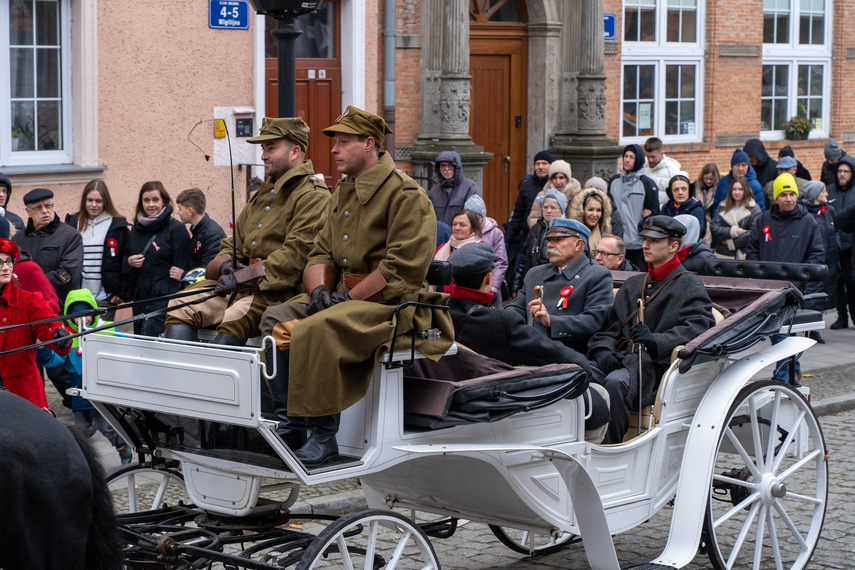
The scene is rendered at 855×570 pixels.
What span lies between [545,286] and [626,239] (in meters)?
5.71

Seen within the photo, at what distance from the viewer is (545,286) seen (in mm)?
6855

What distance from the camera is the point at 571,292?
21.9 ft

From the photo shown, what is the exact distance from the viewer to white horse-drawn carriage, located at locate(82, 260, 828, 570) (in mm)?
4781

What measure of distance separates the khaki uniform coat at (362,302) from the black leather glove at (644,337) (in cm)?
132

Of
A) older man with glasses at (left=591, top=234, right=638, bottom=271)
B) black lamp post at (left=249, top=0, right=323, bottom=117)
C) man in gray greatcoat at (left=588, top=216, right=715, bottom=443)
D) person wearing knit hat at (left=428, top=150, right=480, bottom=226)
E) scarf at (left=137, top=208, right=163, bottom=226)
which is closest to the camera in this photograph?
man in gray greatcoat at (left=588, top=216, right=715, bottom=443)

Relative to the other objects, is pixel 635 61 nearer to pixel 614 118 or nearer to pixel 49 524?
pixel 614 118

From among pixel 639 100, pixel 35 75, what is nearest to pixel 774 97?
pixel 639 100

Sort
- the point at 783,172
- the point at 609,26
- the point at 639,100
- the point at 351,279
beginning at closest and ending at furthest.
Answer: the point at 351,279
the point at 783,172
the point at 609,26
the point at 639,100

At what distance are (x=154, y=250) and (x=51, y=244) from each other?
750mm

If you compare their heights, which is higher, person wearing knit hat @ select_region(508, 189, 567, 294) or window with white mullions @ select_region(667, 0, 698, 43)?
window with white mullions @ select_region(667, 0, 698, 43)

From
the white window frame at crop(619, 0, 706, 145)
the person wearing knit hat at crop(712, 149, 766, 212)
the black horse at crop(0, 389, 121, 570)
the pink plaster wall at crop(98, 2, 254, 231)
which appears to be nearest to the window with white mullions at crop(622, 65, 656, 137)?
the white window frame at crop(619, 0, 706, 145)

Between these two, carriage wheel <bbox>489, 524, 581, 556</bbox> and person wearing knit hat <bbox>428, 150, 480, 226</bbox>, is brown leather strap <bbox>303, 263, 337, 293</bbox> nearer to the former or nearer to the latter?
carriage wheel <bbox>489, 524, 581, 556</bbox>

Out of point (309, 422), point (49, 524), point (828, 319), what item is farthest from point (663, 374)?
point (828, 319)

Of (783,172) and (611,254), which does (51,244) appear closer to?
(611,254)
